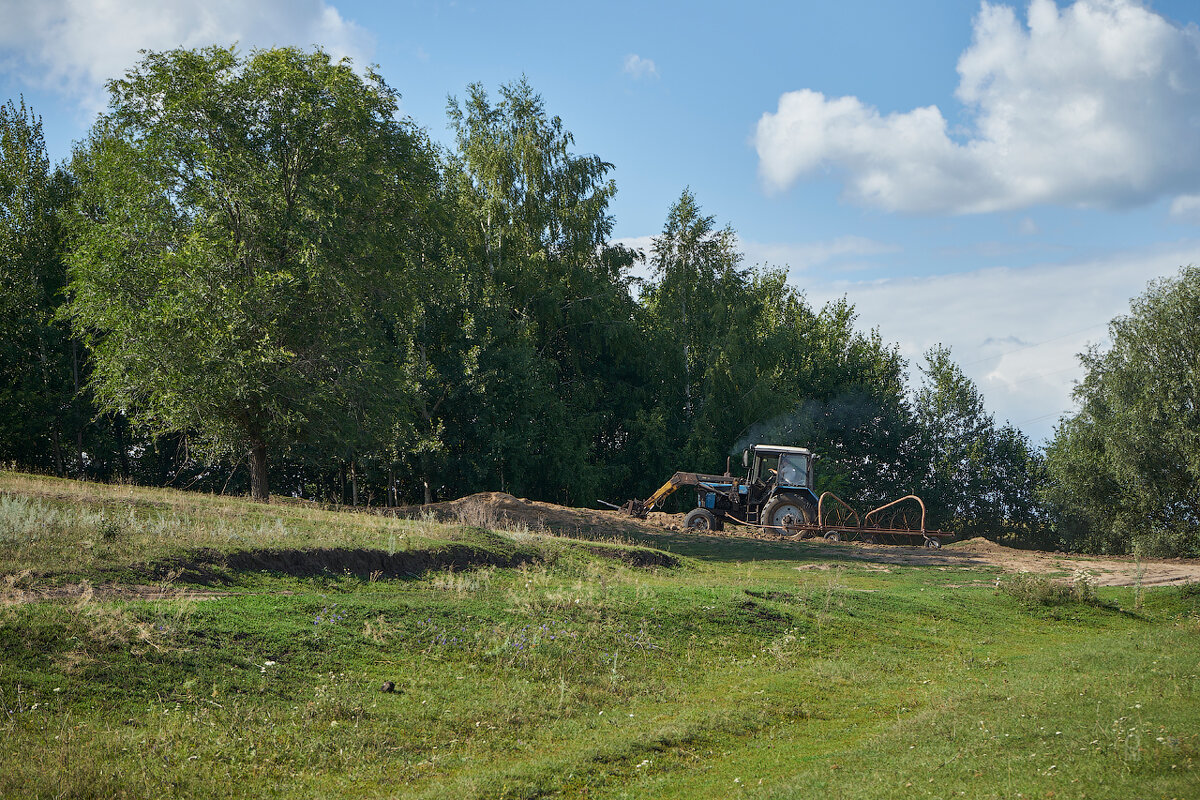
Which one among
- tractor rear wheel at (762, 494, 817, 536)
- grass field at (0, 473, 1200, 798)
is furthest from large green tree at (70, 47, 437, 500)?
tractor rear wheel at (762, 494, 817, 536)

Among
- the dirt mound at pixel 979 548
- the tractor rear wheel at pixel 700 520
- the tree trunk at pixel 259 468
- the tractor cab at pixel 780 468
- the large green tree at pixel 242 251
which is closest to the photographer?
the large green tree at pixel 242 251

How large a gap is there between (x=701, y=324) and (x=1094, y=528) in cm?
2045

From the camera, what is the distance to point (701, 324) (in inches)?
1783

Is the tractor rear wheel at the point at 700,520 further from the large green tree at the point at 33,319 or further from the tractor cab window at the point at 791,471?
the large green tree at the point at 33,319

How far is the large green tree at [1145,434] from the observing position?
34344mm

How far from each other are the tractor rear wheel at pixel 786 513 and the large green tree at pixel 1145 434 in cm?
1460

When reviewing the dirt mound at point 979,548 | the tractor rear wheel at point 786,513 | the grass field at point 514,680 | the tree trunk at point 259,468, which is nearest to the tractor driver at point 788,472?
the tractor rear wheel at point 786,513

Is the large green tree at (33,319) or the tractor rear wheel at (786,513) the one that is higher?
the large green tree at (33,319)

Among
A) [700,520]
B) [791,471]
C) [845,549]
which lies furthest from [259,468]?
[845,549]

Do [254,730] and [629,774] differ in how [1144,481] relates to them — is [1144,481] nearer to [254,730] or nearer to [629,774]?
[629,774]

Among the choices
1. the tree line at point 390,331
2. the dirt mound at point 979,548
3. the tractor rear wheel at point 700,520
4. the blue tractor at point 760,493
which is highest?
the tree line at point 390,331

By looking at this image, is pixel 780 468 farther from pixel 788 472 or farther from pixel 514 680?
pixel 514 680

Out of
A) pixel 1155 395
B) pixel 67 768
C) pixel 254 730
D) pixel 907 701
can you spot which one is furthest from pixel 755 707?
pixel 1155 395

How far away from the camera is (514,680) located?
34.0 ft
